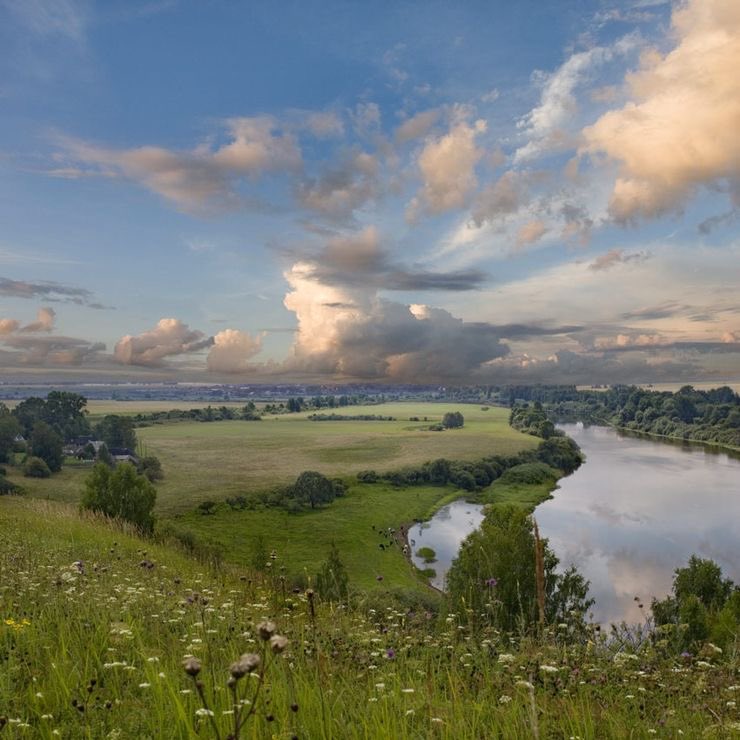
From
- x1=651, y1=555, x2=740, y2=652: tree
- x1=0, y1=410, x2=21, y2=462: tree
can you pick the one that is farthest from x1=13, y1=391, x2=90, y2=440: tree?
x1=651, y1=555, x2=740, y2=652: tree

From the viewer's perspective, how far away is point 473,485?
4956 inches

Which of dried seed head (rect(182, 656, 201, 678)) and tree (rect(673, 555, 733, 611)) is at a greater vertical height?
dried seed head (rect(182, 656, 201, 678))

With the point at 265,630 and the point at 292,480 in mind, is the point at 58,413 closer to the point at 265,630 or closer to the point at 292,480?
the point at 292,480

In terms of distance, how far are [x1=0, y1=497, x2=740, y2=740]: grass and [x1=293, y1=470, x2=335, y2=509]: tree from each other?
103 meters

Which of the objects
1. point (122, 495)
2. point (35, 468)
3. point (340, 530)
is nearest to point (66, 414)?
point (35, 468)

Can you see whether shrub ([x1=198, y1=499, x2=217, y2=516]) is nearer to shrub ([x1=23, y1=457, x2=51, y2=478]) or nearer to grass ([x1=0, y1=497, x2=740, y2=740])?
shrub ([x1=23, y1=457, x2=51, y2=478])

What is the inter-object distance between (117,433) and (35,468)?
35.3m

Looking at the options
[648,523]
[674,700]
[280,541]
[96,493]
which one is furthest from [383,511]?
[674,700]

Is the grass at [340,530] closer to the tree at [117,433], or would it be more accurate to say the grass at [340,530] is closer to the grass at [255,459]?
the grass at [255,459]

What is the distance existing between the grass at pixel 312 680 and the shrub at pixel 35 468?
412 ft

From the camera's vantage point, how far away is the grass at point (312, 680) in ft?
13.1

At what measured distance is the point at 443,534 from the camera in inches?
3469

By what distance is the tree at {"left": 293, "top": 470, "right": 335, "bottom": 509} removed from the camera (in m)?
110

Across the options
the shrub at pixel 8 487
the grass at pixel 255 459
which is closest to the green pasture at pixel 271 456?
the grass at pixel 255 459
